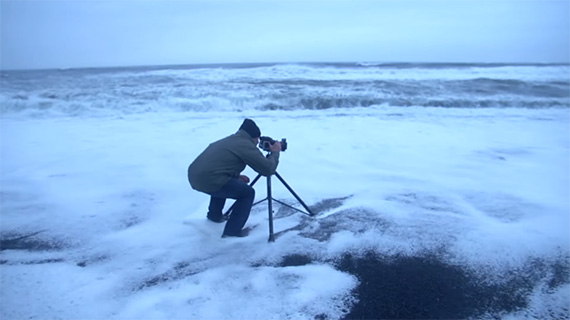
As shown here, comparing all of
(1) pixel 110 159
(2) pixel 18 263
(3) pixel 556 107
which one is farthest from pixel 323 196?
(3) pixel 556 107

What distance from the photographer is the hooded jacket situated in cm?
330

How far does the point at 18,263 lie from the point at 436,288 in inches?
147

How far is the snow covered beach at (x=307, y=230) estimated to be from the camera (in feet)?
9.09

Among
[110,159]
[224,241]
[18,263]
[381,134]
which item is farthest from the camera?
[381,134]

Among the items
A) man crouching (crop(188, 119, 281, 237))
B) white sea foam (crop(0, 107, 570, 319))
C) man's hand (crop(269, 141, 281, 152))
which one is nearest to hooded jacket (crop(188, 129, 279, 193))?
man crouching (crop(188, 119, 281, 237))

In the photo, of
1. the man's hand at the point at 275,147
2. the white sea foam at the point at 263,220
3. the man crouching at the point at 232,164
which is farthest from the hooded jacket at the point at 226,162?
the white sea foam at the point at 263,220

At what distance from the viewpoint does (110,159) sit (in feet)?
21.8

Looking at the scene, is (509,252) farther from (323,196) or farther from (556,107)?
(556,107)

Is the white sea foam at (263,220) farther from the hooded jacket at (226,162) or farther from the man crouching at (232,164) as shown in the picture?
the hooded jacket at (226,162)

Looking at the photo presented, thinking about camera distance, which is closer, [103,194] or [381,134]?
[103,194]

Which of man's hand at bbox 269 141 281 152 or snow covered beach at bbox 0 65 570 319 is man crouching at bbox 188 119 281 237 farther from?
snow covered beach at bbox 0 65 570 319

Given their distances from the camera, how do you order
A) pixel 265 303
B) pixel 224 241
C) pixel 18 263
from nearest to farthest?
pixel 265 303, pixel 18 263, pixel 224 241

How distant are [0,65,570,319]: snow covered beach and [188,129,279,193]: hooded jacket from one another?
698 mm

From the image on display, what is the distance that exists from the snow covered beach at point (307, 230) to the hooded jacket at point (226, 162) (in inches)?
27.5
